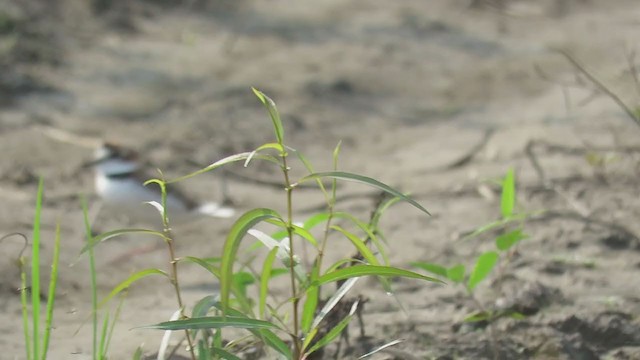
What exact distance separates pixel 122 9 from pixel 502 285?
2845 mm

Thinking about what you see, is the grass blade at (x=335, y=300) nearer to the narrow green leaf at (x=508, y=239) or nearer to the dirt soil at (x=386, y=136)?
the dirt soil at (x=386, y=136)

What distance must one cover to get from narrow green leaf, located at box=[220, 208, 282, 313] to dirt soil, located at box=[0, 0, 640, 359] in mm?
373

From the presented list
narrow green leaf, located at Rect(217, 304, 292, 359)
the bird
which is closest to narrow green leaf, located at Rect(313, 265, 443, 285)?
narrow green leaf, located at Rect(217, 304, 292, 359)

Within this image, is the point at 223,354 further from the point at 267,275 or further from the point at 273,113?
the point at 273,113

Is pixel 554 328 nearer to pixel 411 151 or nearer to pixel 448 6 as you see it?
pixel 411 151

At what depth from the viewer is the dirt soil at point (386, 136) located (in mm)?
1878

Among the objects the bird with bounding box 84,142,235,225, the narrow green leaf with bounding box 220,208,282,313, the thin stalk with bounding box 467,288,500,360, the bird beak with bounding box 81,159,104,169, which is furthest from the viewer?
the bird beak with bounding box 81,159,104,169

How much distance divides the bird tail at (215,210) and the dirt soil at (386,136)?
4 cm

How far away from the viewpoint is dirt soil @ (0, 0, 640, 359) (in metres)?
1.88

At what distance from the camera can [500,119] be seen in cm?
333

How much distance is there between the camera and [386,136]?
3254 mm

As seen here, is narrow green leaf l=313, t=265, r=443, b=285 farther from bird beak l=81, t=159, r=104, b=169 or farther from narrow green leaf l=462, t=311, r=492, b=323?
bird beak l=81, t=159, r=104, b=169

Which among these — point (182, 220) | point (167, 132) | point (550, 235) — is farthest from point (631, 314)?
point (167, 132)

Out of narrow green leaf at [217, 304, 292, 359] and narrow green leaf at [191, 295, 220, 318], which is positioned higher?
narrow green leaf at [191, 295, 220, 318]
